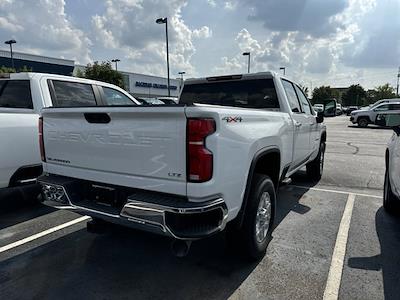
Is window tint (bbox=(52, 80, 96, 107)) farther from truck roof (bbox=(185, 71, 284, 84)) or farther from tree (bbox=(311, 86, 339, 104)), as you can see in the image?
tree (bbox=(311, 86, 339, 104))

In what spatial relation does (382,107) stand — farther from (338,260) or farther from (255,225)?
(255,225)

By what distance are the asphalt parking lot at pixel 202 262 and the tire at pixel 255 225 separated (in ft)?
0.58

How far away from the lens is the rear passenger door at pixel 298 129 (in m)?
4.91

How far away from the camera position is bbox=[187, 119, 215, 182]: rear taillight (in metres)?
2.59

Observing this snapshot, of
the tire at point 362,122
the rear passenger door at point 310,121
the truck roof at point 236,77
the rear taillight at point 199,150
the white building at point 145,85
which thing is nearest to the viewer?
the rear taillight at point 199,150

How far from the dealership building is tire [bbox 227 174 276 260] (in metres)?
45.1

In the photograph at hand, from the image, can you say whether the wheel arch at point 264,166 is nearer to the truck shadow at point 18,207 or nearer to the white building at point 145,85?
the truck shadow at point 18,207

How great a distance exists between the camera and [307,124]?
5609 millimetres

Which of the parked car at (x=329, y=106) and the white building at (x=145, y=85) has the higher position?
the white building at (x=145, y=85)

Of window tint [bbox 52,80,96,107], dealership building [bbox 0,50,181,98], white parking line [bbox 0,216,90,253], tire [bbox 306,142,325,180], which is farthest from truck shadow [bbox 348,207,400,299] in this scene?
dealership building [bbox 0,50,181,98]

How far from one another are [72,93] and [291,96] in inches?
138

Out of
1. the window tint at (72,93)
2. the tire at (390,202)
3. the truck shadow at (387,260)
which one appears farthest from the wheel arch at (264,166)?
the window tint at (72,93)

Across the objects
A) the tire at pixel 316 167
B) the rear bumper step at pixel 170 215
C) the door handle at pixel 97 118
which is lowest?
the tire at pixel 316 167

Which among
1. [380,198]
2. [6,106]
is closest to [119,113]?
[6,106]
